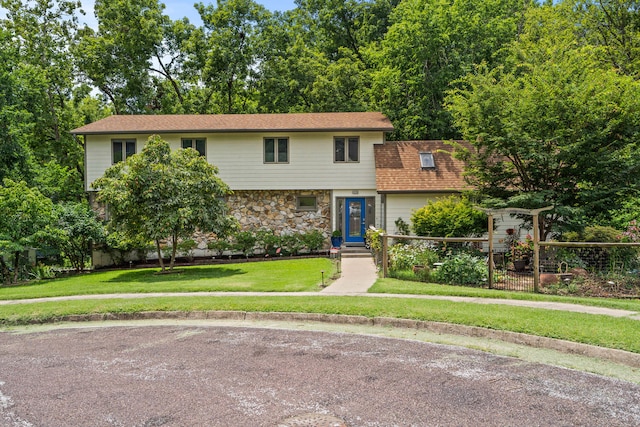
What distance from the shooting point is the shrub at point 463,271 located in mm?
12938

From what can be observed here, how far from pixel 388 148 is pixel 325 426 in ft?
62.8

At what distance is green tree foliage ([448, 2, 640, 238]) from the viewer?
15.1 meters

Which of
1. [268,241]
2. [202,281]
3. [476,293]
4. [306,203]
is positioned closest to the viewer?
[476,293]

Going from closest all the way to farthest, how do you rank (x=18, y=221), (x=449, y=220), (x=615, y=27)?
(x=449, y=220) → (x=18, y=221) → (x=615, y=27)

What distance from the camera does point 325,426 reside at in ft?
14.3

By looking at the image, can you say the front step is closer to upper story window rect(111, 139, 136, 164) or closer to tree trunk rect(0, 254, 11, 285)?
upper story window rect(111, 139, 136, 164)

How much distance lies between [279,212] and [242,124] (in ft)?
14.2

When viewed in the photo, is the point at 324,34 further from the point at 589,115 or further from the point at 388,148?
the point at 589,115

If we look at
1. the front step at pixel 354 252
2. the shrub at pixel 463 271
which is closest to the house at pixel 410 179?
the front step at pixel 354 252

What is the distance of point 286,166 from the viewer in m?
22.5

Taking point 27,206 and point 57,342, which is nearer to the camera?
point 57,342

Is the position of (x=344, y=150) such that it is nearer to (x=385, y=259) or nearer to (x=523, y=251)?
(x=385, y=259)

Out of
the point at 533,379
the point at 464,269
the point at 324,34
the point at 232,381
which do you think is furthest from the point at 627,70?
the point at 232,381

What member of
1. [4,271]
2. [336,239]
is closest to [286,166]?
[336,239]
